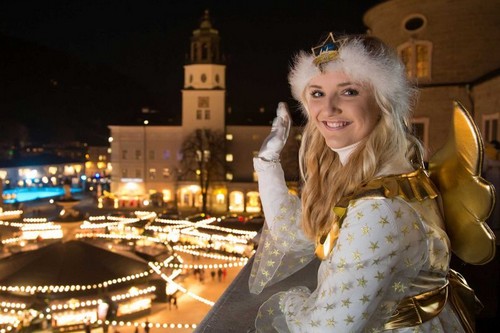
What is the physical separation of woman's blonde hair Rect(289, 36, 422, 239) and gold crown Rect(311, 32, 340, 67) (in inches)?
1.1

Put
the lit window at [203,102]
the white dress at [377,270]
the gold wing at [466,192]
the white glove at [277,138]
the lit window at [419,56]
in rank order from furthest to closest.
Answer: the lit window at [203,102] < the lit window at [419,56] < the white glove at [277,138] < the gold wing at [466,192] < the white dress at [377,270]

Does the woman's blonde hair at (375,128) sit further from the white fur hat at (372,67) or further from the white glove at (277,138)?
the white glove at (277,138)

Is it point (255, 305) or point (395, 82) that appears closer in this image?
point (395, 82)

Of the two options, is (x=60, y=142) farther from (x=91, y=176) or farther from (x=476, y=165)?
(x=476, y=165)

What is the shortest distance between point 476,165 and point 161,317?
1454cm

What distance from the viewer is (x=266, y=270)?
287cm

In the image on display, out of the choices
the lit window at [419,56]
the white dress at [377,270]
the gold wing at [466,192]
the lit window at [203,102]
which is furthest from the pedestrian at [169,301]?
the lit window at [203,102]

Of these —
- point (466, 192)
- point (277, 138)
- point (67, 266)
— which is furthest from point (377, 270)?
point (67, 266)

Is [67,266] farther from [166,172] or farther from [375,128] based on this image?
[166,172]

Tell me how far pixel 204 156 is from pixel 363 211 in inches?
1668

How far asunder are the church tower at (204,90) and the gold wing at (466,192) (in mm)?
42792

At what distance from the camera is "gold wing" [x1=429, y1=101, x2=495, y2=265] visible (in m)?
2.20

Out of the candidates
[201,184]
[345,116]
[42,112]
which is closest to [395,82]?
[345,116]

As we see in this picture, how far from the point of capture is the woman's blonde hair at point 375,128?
7.27 feet
